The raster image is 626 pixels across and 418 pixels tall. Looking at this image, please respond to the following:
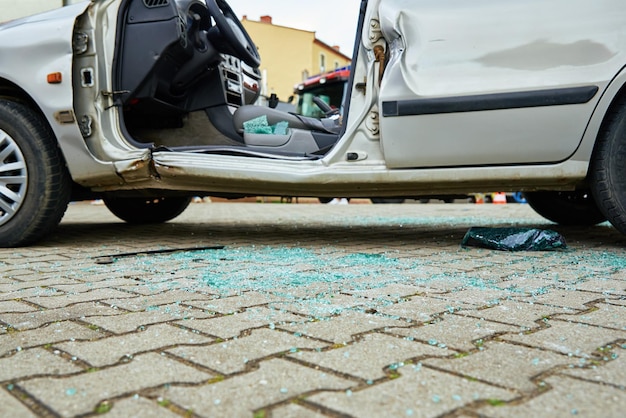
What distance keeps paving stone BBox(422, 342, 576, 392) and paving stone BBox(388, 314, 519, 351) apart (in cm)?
7

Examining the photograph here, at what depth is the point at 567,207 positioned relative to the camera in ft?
15.2

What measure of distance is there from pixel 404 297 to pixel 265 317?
53cm

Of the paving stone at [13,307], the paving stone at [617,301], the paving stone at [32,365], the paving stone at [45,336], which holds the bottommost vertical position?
the paving stone at [617,301]

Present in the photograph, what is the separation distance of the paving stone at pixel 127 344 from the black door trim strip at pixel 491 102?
187 centimetres

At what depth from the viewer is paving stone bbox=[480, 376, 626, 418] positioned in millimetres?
1039

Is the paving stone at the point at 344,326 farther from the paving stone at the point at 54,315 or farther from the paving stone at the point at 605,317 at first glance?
the paving stone at the point at 54,315

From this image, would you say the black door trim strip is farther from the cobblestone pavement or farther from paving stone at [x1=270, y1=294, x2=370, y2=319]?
paving stone at [x1=270, y1=294, x2=370, y2=319]

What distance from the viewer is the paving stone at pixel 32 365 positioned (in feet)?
4.15

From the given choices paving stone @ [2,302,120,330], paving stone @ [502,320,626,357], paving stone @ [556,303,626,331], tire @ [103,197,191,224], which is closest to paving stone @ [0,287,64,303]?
paving stone @ [2,302,120,330]

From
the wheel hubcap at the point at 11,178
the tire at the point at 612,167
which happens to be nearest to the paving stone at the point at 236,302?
the tire at the point at 612,167

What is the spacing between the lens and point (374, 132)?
10.6 ft

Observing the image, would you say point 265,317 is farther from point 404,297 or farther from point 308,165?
point 308,165

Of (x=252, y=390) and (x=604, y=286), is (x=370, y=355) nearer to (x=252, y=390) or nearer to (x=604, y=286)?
(x=252, y=390)

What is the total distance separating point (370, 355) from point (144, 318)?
0.73 meters
